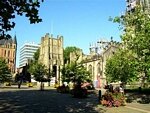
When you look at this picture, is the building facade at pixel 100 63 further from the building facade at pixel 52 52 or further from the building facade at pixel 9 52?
the building facade at pixel 9 52

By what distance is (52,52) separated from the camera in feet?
A: 400

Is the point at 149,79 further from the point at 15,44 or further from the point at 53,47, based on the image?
the point at 15,44

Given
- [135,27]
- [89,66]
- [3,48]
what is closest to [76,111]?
[135,27]

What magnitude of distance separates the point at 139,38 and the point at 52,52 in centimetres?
9287

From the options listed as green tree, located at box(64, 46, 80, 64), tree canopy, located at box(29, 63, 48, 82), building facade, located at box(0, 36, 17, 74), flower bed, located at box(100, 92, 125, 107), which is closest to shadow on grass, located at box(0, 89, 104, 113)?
flower bed, located at box(100, 92, 125, 107)

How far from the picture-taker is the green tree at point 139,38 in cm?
2943

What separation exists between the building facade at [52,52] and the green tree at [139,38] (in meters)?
85.9

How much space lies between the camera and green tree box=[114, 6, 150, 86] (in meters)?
29.4

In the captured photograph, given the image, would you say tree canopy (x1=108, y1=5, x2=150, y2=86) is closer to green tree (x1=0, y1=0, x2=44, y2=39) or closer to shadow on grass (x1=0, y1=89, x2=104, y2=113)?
shadow on grass (x1=0, y1=89, x2=104, y2=113)

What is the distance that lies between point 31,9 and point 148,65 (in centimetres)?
1556

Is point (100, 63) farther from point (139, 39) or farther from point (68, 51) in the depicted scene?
point (139, 39)

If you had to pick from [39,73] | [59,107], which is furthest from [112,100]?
[39,73]

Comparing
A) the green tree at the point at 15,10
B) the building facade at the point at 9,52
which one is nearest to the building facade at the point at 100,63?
the green tree at the point at 15,10

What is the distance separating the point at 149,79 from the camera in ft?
93.4
